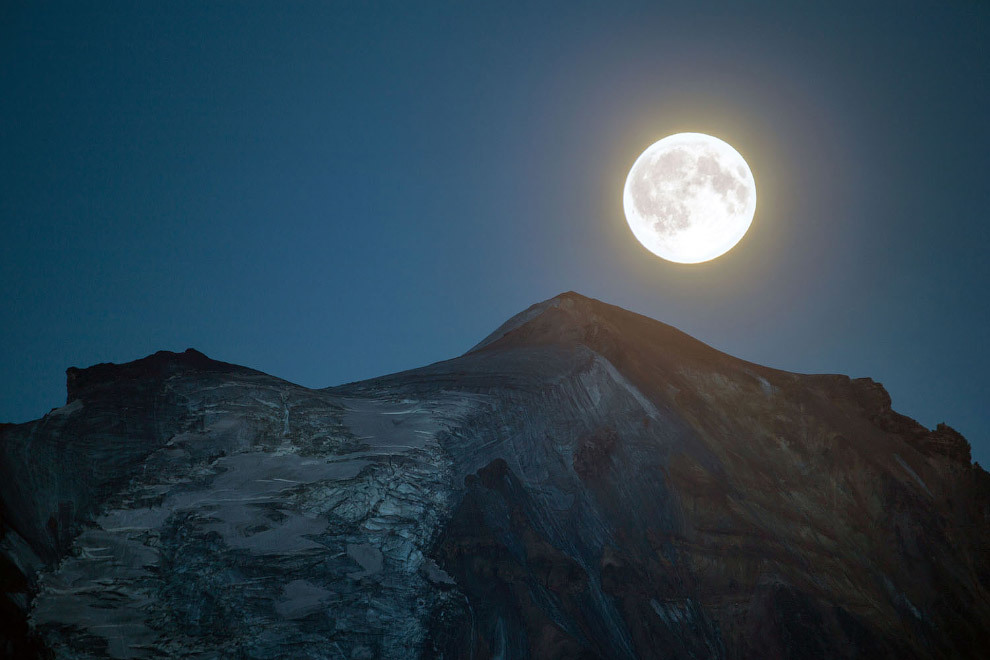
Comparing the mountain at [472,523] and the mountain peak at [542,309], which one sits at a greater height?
the mountain peak at [542,309]

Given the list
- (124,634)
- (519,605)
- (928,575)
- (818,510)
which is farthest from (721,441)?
(124,634)

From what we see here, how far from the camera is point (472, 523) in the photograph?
1441 centimetres

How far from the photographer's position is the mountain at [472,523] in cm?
1177

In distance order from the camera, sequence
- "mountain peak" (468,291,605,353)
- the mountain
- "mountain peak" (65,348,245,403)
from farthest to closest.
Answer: "mountain peak" (468,291,605,353)
"mountain peak" (65,348,245,403)
the mountain

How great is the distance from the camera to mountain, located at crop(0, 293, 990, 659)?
1177 centimetres

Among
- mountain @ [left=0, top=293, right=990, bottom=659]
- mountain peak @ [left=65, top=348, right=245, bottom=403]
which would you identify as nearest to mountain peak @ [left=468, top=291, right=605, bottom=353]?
mountain @ [left=0, top=293, right=990, bottom=659]

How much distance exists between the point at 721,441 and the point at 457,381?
931cm

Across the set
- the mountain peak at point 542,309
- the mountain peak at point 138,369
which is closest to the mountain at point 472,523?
the mountain peak at point 138,369

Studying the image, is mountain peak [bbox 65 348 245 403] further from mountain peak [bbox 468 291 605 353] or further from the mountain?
mountain peak [bbox 468 291 605 353]

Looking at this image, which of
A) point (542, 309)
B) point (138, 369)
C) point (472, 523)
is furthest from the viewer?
point (542, 309)

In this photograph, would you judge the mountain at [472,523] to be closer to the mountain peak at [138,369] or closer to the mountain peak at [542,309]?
the mountain peak at [138,369]

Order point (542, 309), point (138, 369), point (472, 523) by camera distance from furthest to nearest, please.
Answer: point (542, 309) < point (138, 369) < point (472, 523)

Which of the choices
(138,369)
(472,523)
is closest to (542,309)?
(472,523)

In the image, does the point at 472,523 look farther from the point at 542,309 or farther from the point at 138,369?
the point at 542,309
